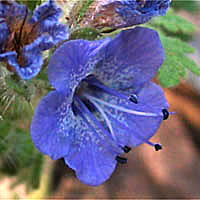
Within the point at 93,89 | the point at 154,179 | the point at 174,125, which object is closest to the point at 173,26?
the point at 93,89

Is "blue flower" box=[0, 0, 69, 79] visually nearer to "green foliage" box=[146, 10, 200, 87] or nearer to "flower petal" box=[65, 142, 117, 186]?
"flower petal" box=[65, 142, 117, 186]

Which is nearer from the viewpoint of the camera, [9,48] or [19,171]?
[9,48]

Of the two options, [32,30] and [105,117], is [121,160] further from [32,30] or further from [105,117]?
[32,30]

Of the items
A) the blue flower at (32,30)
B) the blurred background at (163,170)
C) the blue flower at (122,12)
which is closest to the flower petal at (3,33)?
the blue flower at (32,30)

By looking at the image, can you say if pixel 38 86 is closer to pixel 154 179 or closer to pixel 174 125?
pixel 154 179

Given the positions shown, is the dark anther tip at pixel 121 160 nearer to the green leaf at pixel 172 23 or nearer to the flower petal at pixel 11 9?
the flower petal at pixel 11 9

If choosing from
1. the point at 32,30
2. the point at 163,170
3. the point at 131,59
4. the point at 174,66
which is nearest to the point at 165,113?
the point at 131,59

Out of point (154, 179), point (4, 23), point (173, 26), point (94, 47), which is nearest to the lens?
point (4, 23)
